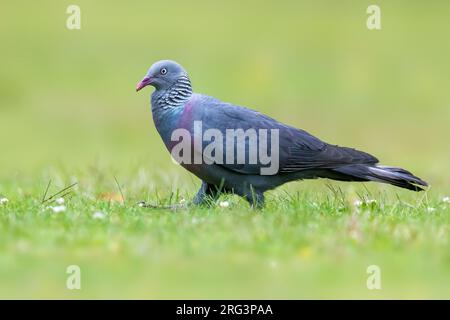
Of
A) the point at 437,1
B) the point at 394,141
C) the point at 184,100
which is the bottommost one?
the point at 394,141

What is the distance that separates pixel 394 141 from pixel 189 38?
6.45m

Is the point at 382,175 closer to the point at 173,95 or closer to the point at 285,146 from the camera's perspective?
the point at 285,146

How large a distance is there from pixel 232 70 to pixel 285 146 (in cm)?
1249

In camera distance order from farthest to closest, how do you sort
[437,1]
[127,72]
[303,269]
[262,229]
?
[437,1]
[127,72]
[262,229]
[303,269]

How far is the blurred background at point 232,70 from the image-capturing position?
16797 millimetres

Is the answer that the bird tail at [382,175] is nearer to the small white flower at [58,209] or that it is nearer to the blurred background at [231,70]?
the small white flower at [58,209]

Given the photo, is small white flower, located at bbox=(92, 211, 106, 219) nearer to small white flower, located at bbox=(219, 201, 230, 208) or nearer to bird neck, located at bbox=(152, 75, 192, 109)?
small white flower, located at bbox=(219, 201, 230, 208)

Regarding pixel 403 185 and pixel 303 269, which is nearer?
pixel 303 269

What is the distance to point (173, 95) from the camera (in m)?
7.41

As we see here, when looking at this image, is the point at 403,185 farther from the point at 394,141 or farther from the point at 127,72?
the point at 127,72

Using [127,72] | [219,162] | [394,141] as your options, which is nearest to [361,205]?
[219,162]

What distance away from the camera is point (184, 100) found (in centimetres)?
743
